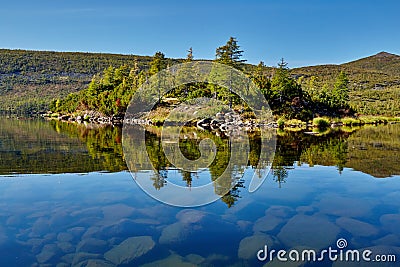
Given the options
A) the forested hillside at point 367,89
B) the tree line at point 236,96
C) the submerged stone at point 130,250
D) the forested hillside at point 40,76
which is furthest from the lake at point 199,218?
the forested hillside at point 40,76

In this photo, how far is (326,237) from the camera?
7680mm

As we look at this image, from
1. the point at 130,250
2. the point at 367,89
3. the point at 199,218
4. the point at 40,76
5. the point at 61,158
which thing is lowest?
the point at 130,250

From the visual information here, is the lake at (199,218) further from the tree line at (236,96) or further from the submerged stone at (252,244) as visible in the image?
the tree line at (236,96)

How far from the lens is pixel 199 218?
8938mm

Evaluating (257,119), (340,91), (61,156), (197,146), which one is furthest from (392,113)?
(61,156)

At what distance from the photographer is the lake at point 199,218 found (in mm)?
6844

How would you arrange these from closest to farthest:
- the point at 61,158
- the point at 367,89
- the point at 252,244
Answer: the point at 252,244 < the point at 61,158 < the point at 367,89

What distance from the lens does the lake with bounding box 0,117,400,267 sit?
22.5 feet

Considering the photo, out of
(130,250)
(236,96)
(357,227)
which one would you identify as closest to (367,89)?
(236,96)

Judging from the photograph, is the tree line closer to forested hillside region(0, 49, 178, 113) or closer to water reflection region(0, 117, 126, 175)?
water reflection region(0, 117, 126, 175)

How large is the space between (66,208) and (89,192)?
1758mm

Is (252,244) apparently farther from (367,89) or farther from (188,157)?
(367,89)

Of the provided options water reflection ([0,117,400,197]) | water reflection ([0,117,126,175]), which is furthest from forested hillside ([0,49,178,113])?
water reflection ([0,117,400,197])

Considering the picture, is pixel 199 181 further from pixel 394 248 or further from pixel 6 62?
pixel 6 62
